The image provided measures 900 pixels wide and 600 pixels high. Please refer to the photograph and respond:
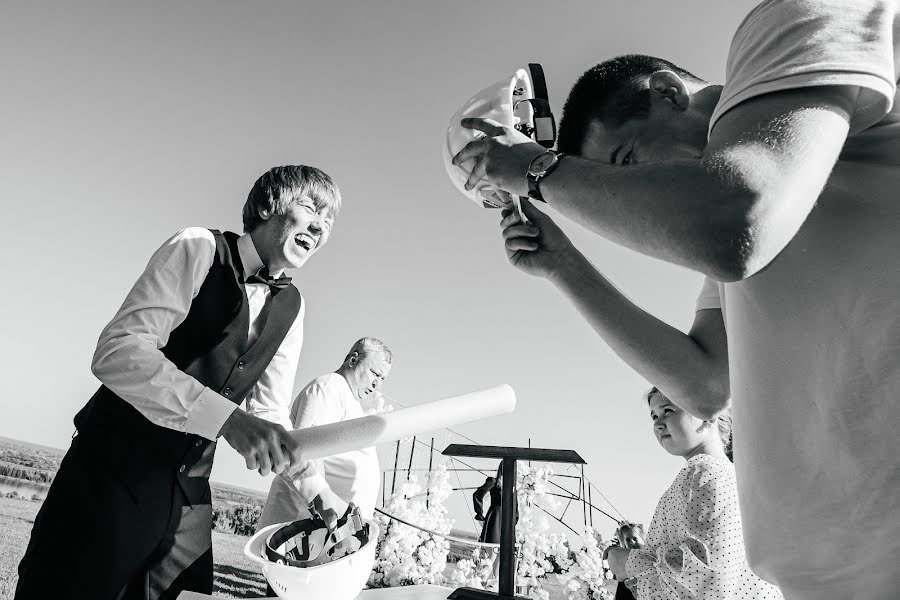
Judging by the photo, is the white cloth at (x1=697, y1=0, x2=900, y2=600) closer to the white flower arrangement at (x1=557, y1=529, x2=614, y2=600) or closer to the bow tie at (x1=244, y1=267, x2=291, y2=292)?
the bow tie at (x1=244, y1=267, x2=291, y2=292)

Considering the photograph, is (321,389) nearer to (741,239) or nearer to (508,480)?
(508,480)

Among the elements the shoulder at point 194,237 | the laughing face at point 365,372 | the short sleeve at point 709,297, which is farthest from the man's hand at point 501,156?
the laughing face at point 365,372

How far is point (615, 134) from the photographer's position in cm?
98

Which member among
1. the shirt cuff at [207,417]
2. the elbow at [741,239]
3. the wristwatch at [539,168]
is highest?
the wristwatch at [539,168]

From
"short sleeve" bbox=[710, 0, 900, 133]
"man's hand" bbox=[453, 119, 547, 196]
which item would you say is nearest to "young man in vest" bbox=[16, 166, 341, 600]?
"man's hand" bbox=[453, 119, 547, 196]

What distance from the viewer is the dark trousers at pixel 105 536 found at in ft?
4.83

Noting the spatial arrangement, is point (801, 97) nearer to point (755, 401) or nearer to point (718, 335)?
point (755, 401)

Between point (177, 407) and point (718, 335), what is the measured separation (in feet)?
4.45

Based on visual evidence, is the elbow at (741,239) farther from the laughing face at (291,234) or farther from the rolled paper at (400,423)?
the laughing face at (291,234)

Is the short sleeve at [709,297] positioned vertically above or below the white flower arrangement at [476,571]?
above

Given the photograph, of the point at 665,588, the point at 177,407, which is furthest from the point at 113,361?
the point at 665,588

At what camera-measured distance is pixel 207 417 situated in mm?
1548

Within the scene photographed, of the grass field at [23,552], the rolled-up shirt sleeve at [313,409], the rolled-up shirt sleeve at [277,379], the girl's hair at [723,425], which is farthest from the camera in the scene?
the grass field at [23,552]

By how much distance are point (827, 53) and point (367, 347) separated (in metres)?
3.60
